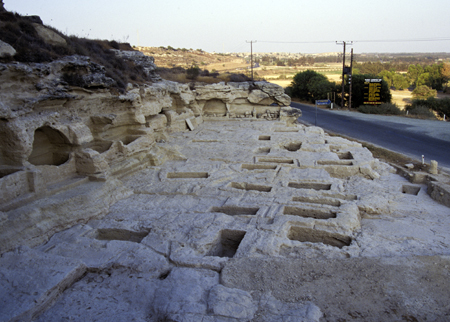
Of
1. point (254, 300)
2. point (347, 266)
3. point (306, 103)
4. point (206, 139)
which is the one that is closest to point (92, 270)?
point (254, 300)

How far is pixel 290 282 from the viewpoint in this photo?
147 inches

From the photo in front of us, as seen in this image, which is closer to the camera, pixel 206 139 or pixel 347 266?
pixel 347 266

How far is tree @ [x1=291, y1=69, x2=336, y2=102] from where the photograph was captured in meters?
30.3

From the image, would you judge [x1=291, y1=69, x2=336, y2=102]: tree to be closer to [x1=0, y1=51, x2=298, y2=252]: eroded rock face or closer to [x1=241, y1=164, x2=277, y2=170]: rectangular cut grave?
[x1=0, y1=51, x2=298, y2=252]: eroded rock face

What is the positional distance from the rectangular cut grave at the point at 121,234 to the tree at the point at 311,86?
27.8 meters

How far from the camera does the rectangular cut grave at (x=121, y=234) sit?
5.25m

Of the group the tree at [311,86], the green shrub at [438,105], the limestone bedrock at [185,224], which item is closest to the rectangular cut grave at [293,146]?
the limestone bedrock at [185,224]

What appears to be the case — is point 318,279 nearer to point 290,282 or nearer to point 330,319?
point 290,282

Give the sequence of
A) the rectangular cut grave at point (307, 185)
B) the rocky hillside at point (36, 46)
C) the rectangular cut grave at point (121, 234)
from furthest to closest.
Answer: the rectangular cut grave at point (307, 185)
the rocky hillside at point (36, 46)
the rectangular cut grave at point (121, 234)

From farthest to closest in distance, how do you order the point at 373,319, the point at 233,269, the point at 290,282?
the point at 233,269 < the point at 290,282 < the point at 373,319

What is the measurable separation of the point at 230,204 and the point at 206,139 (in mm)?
5472

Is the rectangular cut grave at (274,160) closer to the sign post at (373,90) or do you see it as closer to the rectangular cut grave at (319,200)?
the rectangular cut grave at (319,200)

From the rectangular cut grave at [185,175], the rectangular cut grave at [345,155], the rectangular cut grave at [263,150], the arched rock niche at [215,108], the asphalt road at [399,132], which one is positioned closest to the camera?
the rectangular cut grave at [185,175]

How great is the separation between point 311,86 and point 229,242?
2869 cm
